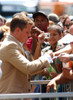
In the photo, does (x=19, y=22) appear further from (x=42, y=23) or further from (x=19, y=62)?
(x=42, y=23)

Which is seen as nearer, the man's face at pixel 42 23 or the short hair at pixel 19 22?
the short hair at pixel 19 22

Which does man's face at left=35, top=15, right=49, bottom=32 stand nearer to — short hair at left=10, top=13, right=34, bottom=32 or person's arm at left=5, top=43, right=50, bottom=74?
short hair at left=10, top=13, right=34, bottom=32

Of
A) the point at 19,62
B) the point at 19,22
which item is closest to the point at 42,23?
the point at 19,22

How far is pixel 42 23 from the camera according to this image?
642cm

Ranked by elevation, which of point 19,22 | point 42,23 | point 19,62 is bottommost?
point 19,62

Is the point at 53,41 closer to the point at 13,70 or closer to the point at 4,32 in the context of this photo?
the point at 4,32

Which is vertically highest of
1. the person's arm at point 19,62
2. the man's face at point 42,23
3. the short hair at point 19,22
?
the man's face at point 42,23

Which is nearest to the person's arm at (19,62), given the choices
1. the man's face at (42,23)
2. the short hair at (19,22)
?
the short hair at (19,22)

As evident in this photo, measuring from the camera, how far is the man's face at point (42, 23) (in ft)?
21.0

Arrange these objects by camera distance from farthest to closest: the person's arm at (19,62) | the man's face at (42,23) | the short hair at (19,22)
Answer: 1. the man's face at (42,23)
2. the short hair at (19,22)
3. the person's arm at (19,62)

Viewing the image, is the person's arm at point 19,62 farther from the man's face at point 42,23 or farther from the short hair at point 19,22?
the man's face at point 42,23

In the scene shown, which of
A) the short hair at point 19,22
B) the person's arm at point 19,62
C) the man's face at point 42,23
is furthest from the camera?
the man's face at point 42,23

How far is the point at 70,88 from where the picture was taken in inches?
194

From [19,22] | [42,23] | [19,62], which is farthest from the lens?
[42,23]
